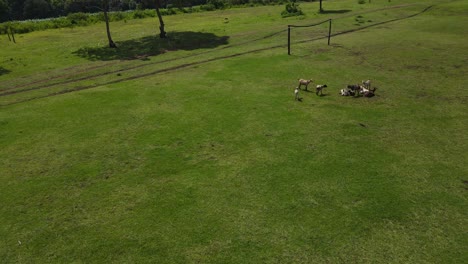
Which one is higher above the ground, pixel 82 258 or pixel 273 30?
pixel 273 30

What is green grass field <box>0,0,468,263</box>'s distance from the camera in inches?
435

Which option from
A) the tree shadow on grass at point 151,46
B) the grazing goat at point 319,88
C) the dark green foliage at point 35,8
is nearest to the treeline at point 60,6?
the dark green foliage at point 35,8

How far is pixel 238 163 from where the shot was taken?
15414mm

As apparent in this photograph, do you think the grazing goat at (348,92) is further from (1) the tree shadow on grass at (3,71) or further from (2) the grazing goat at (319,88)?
(1) the tree shadow on grass at (3,71)

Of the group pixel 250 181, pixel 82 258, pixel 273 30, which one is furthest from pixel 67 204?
pixel 273 30

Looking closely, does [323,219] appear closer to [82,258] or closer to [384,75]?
[82,258]

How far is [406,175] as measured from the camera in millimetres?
14109

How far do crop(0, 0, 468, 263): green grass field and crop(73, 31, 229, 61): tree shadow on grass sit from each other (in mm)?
5957

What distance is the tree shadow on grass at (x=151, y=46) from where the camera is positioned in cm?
3819

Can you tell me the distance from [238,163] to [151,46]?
3055cm

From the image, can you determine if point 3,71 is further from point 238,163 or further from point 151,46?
point 238,163

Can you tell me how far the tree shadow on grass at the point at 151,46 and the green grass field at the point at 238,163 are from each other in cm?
596

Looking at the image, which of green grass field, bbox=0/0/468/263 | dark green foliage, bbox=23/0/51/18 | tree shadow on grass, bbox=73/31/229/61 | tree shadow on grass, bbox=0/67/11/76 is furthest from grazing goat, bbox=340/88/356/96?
dark green foliage, bbox=23/0/51/18

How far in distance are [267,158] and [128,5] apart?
125 m
